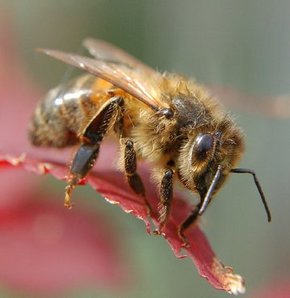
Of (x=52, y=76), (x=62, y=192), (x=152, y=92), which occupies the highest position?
(x=152, y=92)

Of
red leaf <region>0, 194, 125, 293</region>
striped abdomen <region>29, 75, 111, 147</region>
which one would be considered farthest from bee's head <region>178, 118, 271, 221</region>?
red leaf <region>0, 194, 125, 293</region>

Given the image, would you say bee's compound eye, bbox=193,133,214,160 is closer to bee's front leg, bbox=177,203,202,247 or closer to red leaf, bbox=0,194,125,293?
bee's front leg, bbox=177,203,202,247

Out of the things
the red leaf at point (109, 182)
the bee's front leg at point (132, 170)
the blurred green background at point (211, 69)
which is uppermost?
the bee's front leg at point (132, 170)

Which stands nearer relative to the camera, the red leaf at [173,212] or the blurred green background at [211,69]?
the red leaf at [173,212]

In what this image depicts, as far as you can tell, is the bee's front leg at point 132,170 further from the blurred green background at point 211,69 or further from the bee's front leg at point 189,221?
the blurred green background at point 211,69

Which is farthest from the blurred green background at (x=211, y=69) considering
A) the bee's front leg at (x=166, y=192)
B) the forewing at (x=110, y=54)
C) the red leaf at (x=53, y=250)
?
the bee's front leg at (x=166, y=192)

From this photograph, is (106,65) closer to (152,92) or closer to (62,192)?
(152,92)

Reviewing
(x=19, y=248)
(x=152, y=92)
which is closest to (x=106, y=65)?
(x=152, y=92)
